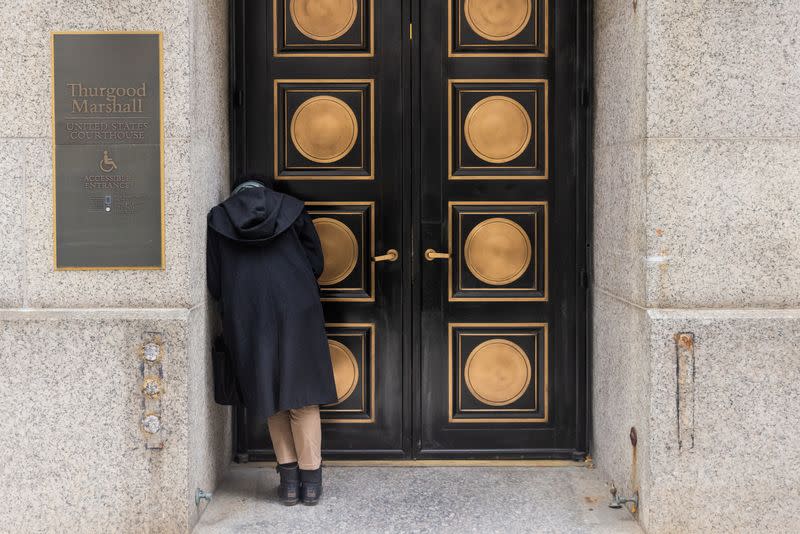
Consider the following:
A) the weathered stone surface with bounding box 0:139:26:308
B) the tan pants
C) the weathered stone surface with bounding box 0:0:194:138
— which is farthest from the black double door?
the weathered stone surface with bounding box 0:139:26:308

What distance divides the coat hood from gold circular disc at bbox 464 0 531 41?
1675 mm

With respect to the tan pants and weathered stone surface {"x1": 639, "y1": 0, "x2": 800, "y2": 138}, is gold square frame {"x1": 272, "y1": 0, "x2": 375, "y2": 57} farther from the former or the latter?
the tan pants

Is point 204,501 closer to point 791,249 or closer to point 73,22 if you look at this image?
point 73,22

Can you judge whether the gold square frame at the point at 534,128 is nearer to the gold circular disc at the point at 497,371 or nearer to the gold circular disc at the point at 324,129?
the gold circular disc at the point at 324,129

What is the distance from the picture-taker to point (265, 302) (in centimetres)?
463

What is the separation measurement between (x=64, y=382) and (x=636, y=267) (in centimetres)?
301

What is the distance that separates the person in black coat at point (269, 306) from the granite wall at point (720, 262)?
179 centimetres

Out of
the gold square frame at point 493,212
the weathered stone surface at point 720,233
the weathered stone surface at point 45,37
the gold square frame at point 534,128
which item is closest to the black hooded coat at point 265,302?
the weathered stone surface at point 45,37

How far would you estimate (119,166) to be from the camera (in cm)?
436

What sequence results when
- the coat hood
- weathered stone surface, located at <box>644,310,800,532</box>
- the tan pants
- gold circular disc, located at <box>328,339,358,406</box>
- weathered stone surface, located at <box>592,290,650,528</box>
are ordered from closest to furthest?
1. weathered stone surface, located at <box>644,310,800,532</box>
2. weathered stone surface, located at <box>592,290,650,528</box>
3. the coat hood
4. the tan pants
5. gold circular disc, located at <box>328,339,358,406</box>

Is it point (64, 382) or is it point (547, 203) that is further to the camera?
point (547, 203)

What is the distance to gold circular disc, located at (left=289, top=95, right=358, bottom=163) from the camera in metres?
5.31

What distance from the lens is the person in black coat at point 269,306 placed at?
15.1ft

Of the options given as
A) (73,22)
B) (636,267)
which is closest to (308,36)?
(73,22)
